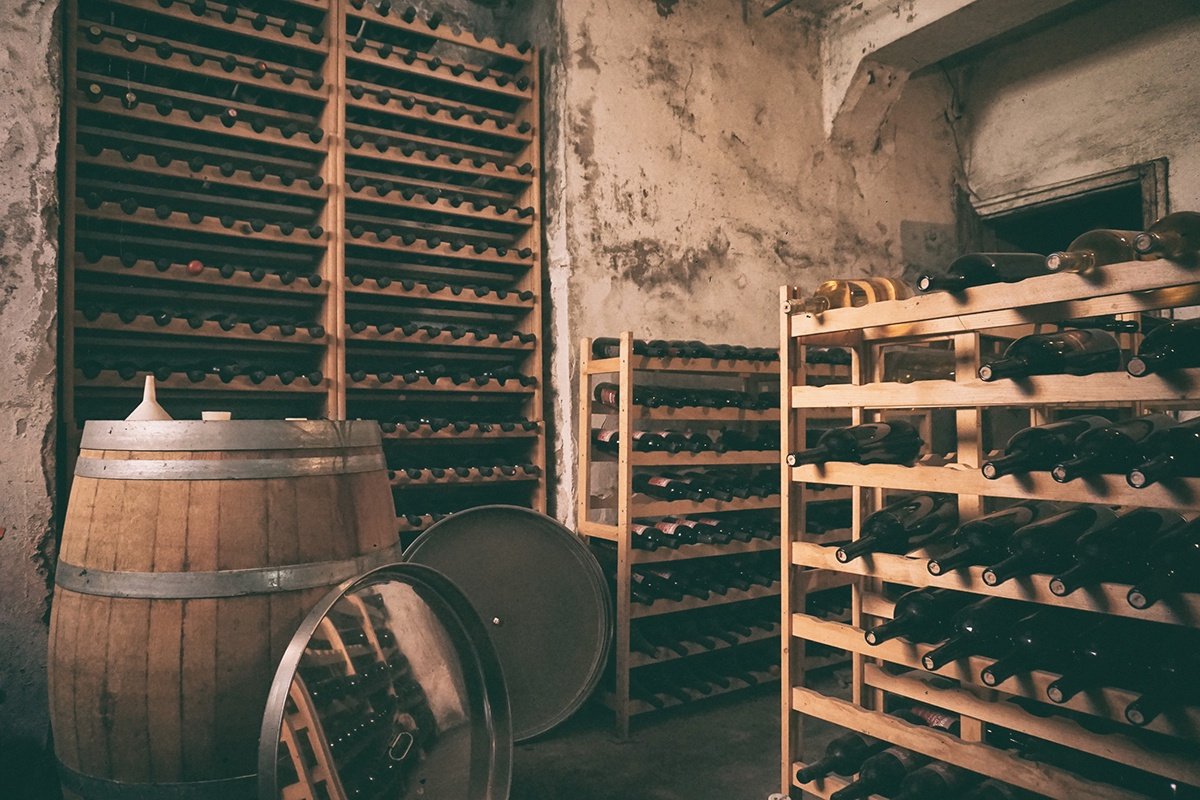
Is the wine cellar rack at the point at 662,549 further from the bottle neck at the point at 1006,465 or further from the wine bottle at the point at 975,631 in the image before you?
the bottle neck at the point at 1006,465

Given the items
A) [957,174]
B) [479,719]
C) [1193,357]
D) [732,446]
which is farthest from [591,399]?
[957,174]

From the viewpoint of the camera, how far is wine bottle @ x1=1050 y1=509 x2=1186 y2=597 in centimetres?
177

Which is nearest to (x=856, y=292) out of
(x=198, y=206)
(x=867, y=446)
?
(x=867, y=446)

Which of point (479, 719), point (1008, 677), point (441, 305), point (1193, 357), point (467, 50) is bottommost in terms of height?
point (479, 719)

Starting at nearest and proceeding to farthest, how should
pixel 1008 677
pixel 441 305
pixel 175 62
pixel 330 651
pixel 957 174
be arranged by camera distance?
pixel 330 651, pixel 1008 677, pixel 175 62, pixel 441 305, pixel 957 174

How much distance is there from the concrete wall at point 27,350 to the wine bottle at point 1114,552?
3.13 meters

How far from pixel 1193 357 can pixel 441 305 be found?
10.2 feet

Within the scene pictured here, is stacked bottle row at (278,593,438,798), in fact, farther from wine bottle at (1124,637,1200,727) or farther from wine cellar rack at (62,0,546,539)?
wine bottle at (1124,637,1200,727)

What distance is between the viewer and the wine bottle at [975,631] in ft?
6.46

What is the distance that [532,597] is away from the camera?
11.0 feet

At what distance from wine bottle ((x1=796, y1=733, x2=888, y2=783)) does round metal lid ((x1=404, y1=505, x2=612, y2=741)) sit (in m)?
1.21

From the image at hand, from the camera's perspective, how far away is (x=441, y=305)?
13.0 feet

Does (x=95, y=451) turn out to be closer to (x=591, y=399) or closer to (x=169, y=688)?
(x=169, y=688)

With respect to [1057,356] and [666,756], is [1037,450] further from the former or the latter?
[666,756]
